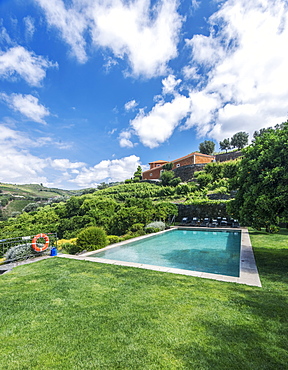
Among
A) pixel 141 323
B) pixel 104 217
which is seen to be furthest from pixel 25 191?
pixel 141 323

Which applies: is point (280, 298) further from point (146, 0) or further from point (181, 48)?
point (181, 48)

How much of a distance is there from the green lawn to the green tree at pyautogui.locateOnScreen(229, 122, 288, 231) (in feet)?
6.06

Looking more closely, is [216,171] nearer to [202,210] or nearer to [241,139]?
[202,210]

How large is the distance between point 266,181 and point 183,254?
15.8 ft

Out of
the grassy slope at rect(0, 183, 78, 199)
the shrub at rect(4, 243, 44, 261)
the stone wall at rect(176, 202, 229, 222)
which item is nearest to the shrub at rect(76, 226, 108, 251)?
the shrub at rect(4, 243, 44, 261)

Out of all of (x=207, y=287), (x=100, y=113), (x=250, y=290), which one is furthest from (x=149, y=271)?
(x=100, y=113)

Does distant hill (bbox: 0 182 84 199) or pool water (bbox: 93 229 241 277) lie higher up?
distant hill (bbox: 0 182 84 199)

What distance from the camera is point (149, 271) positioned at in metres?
5.57

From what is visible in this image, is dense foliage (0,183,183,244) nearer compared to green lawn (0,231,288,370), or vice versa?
green lawn (0,231,288,370)

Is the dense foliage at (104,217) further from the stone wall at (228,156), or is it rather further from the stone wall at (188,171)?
the stone wall at (228,156)

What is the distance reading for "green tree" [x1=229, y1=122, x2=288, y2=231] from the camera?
5617 mm

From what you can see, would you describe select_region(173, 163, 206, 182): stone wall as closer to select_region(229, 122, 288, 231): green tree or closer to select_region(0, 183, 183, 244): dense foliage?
select_region(0, 183, 183, 244): dense foliage

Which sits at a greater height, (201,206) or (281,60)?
(281,60)

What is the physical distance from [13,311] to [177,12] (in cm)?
1303
